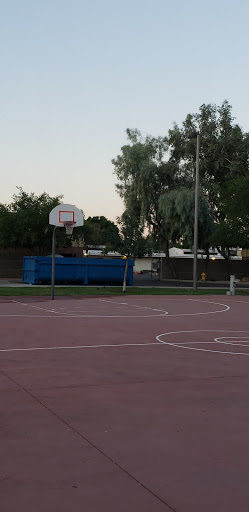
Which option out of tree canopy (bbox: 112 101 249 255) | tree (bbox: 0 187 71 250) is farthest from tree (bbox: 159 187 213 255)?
tree (bbox: 0 187 71 250)

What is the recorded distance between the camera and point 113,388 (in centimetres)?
862

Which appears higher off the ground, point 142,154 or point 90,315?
point 142,154

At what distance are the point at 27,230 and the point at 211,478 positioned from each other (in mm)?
42441

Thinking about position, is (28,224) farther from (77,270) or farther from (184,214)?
(184,214)

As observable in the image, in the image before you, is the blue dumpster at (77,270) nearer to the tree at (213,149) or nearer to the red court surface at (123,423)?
the tree at (213,149)

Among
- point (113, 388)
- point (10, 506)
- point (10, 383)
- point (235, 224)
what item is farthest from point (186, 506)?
point (235, 224)

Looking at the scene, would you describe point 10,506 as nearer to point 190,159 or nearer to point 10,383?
point 10,383

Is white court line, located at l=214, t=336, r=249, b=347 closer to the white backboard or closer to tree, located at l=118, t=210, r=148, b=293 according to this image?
the white backboard

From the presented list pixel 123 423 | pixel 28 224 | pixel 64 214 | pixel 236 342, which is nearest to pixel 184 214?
pixel 28 224

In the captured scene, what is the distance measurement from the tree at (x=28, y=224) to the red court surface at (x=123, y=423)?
32.2 m

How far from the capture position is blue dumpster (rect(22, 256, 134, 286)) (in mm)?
39844

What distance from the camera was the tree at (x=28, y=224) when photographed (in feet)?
151

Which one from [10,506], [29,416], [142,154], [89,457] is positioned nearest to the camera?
[10,506]

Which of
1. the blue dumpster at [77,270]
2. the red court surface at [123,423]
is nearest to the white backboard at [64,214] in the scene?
the blue dumpster at [77,270]
